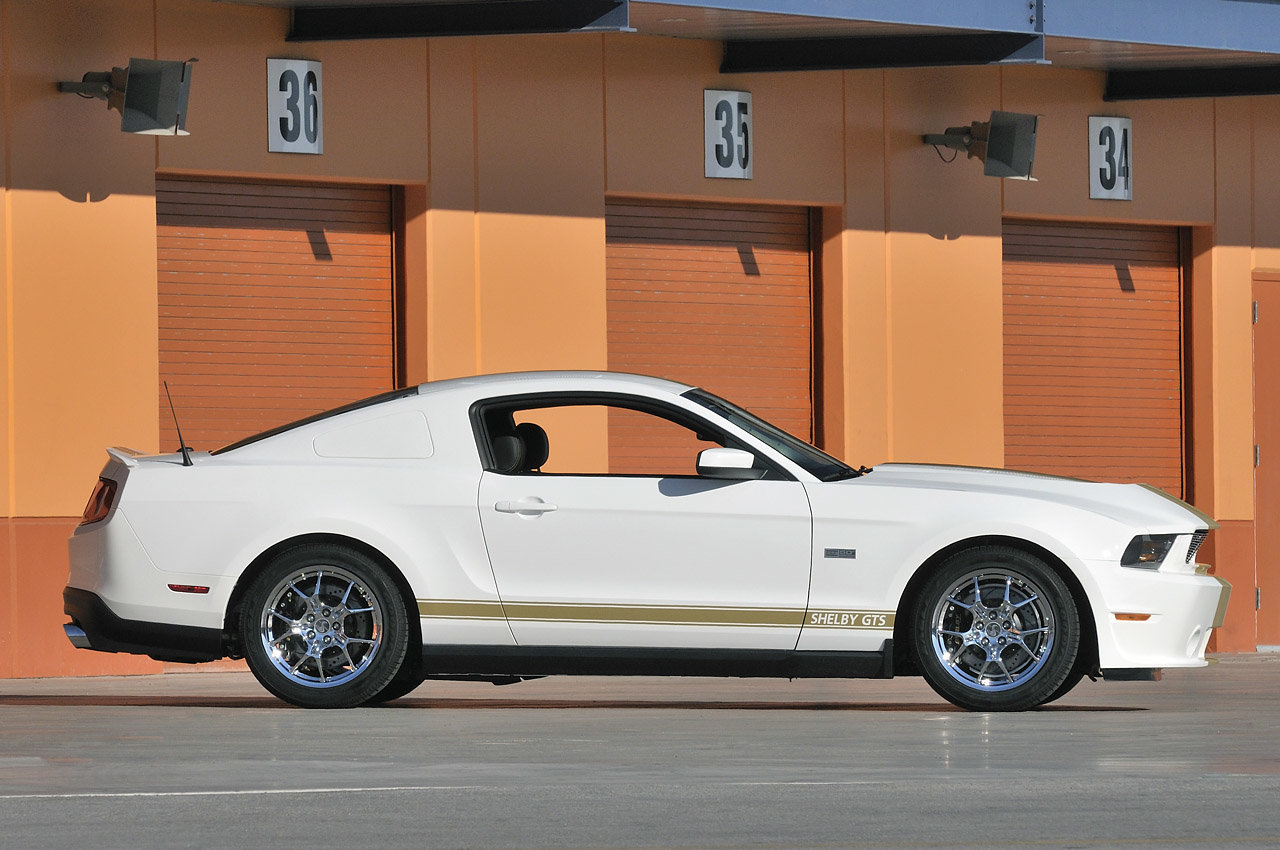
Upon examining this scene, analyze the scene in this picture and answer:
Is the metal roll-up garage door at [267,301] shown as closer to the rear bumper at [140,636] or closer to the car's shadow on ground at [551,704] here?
the car's shadow on ground at [551,704]

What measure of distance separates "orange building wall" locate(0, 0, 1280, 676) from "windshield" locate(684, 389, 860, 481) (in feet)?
17.3

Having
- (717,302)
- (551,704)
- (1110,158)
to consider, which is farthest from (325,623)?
(1110,158)

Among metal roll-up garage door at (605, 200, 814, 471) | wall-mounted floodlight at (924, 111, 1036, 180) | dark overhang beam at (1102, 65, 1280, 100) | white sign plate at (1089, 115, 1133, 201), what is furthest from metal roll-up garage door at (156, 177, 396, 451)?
dark overhang beam at (1102, 65, 1280, 100)

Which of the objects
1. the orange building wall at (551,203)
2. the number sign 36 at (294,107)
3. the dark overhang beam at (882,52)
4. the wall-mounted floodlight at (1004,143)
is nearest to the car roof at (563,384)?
the orange building wall at (551,203)

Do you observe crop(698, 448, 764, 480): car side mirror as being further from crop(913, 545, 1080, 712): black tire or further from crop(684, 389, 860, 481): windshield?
crop(913, 545, 1080, 712): black tire

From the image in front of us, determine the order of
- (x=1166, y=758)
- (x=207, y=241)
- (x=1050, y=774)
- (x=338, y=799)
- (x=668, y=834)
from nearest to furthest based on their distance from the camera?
(x=668, y=834), (x=338, y=799), (x=1050, y=774), (x=1166, y=758), (x=207, y=241)

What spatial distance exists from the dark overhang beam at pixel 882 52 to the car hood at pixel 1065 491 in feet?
18.7

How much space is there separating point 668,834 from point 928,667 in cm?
372

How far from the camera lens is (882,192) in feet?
55.3

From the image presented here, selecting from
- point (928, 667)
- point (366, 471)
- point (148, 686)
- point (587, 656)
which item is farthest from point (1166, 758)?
point (148, 686)

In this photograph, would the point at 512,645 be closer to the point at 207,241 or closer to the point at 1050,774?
the point at 1050,774

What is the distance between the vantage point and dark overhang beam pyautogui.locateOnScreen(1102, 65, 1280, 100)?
56.4 ft

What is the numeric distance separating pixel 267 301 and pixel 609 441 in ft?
8.96

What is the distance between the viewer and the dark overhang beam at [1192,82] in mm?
17203
